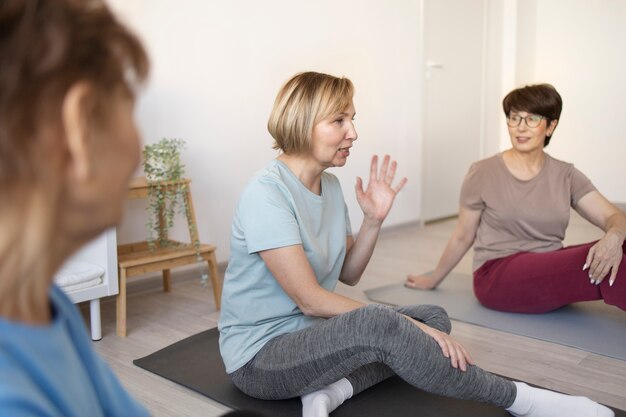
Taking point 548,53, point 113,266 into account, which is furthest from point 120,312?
point 548,53

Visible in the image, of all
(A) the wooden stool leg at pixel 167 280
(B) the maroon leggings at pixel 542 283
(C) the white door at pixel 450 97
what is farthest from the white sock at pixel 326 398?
(C) the white door at pixel 450 97

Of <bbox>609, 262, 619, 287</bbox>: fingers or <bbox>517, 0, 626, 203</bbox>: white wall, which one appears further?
<bbox>517, 0, 626, 203</bbox>: white wall

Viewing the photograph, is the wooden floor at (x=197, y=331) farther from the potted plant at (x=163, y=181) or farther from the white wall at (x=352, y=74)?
the white wall at (x=352, y=74)

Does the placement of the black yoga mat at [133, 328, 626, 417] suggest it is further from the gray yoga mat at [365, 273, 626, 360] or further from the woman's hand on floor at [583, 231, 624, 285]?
the woman's hand on floor at [583, 231, 624, 285]

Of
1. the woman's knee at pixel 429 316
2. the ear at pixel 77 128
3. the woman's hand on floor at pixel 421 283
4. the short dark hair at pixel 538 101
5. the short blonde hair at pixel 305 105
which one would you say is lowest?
the woman's hand on floor at pixel 421 283

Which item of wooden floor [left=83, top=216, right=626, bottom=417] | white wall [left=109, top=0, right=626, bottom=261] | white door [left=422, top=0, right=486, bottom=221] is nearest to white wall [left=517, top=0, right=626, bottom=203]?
white wall [left=109, top=0, right=626, bottom=261]

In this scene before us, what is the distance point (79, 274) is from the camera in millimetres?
2375

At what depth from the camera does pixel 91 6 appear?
1.68 feet

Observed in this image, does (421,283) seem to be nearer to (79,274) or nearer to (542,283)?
(542,283)

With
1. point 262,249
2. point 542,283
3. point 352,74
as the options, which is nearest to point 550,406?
point 262,249

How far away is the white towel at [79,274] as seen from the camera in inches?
91.4

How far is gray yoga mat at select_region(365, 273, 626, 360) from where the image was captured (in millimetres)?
2383

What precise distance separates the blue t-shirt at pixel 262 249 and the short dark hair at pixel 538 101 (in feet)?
4.06

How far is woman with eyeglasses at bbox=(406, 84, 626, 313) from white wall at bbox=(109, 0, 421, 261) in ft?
4.52
